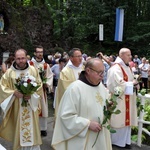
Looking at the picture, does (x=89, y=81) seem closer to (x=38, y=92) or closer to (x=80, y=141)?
(x=80, y=141)

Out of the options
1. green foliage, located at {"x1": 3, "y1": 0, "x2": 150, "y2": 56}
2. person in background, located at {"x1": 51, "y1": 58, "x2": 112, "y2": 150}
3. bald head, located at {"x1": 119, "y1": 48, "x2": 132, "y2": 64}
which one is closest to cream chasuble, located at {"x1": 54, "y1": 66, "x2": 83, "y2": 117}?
bald head, located at {"x1": 119, "y1": 48, "x2": 132, "y2": 64}

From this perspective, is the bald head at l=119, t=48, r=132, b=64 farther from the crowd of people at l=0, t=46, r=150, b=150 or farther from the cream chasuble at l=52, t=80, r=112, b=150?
the cream chasuble at l=52, t=80, r=112, b=150

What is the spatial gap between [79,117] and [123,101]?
2.36 meters

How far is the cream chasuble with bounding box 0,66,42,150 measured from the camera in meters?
4.54

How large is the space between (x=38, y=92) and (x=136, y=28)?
21.0m

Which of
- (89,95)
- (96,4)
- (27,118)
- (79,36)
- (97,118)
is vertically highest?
(96,4)

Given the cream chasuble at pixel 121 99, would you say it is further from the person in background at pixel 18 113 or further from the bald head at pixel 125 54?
the person in background at pixel 18 113

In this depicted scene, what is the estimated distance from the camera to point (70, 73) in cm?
521

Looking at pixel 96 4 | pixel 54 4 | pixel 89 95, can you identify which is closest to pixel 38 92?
pixel 89 95

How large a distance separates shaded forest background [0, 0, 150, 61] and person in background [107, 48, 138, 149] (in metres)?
14.4

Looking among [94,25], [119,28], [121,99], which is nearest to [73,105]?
[121,99]

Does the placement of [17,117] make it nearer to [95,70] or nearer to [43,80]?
[43,80]

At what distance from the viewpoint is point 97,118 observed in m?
3.10

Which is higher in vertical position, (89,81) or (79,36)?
(79,36)
